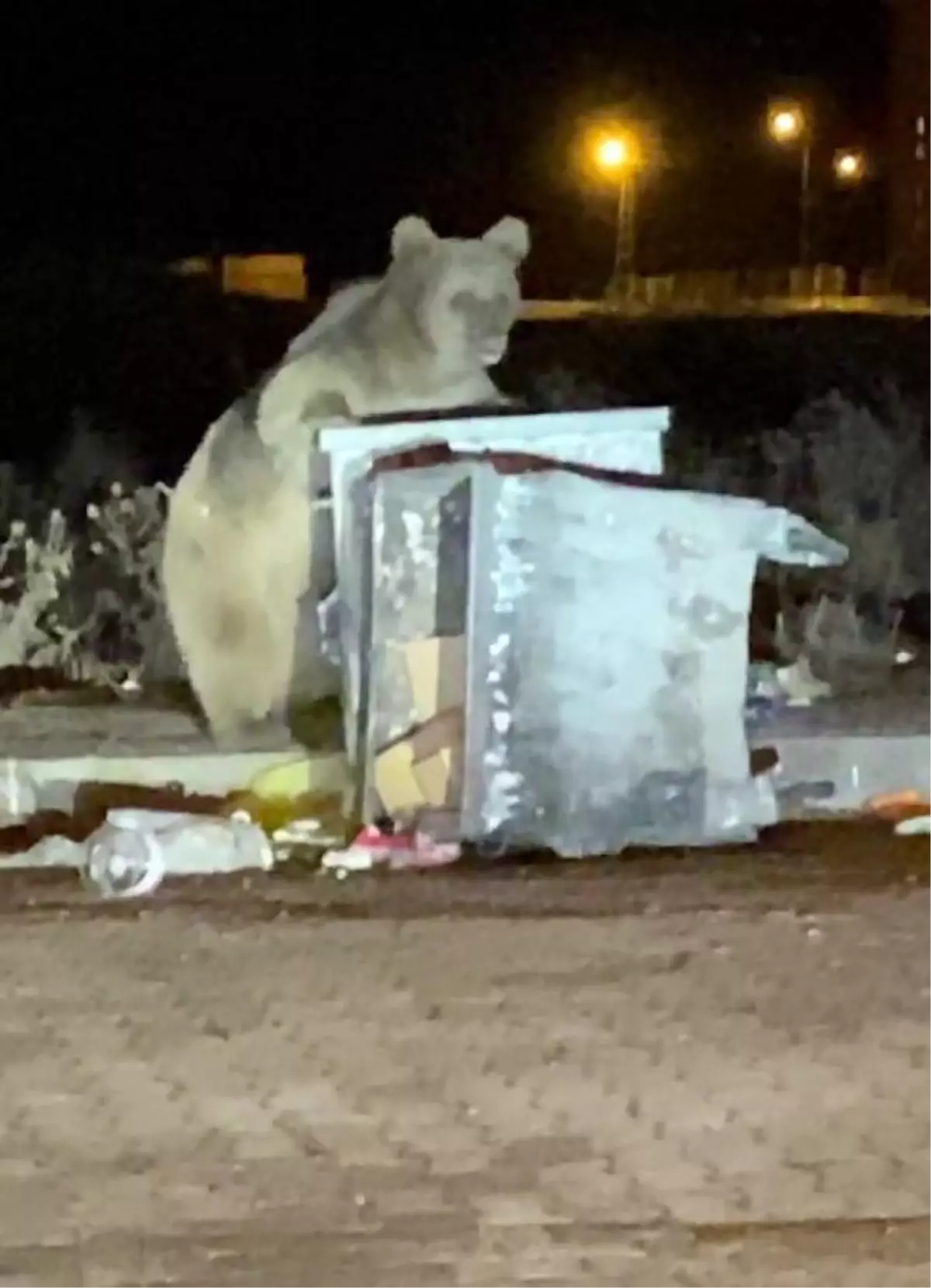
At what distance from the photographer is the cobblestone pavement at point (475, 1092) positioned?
4.20ft

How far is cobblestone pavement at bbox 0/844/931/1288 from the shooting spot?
1281 millimetres

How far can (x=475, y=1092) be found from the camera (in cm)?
148

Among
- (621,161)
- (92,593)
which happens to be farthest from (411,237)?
(621,161)

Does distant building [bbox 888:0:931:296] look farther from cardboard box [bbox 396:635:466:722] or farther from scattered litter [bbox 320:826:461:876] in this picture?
scattered litter [bbox 320:826:461:876]

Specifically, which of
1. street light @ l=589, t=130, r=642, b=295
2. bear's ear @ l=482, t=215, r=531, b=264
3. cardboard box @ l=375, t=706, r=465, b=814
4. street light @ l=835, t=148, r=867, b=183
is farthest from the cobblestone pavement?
street light @ l=835, t=148, r=867, b=183

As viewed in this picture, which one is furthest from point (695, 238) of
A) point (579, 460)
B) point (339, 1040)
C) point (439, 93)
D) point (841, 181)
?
point (339, 1040)

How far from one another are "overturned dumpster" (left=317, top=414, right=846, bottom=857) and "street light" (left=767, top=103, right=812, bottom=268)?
167 centimetres

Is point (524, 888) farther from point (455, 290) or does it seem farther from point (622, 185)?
point (622, 185)

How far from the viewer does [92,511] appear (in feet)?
10.6

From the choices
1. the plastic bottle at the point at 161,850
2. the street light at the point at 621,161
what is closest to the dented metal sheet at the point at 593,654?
the plastic bottle at the point at 161,850

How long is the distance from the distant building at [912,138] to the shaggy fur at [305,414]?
4.91 ft

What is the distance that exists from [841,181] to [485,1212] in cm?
252

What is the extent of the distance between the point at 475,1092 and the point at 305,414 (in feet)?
2.88

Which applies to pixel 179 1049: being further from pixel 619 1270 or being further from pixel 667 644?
pixel 667 644
